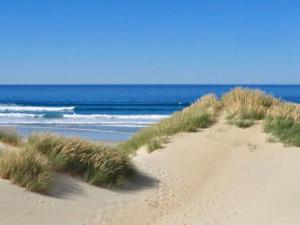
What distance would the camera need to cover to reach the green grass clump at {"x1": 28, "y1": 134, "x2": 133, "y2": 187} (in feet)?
27.6

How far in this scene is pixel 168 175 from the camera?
31.8 feet

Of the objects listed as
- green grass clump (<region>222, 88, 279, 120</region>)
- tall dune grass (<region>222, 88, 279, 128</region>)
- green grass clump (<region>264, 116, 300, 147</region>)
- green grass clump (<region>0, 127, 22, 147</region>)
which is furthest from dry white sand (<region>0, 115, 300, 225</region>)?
green grass clump (<region>0, 127, 22, 147</region>)

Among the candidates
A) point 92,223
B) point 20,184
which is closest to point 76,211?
point 92,223

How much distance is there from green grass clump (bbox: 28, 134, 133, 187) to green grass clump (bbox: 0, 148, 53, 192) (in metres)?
0.53

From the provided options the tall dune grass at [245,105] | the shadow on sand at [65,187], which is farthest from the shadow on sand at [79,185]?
the tall dune grass at [245,105]

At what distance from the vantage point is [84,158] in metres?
8.60

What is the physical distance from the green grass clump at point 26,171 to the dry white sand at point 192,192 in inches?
4.8

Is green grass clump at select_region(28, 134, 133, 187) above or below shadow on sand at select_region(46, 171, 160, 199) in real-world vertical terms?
above

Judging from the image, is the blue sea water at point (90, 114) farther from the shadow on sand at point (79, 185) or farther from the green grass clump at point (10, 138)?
the shadow on sand at point (79, 185)

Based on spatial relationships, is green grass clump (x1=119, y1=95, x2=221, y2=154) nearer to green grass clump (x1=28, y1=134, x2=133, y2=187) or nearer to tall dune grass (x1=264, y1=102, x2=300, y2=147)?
tall dune grass (x1=264, y1=102, x2=300, y2=147)

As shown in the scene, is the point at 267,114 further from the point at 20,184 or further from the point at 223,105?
the point at 20,184

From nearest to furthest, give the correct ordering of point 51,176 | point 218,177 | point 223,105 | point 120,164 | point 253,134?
1. point 51,176
2. point 120,164
3. point 218,177
4. point 253,134
5. point 223,105

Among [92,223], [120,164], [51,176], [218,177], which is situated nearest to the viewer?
[92,223]

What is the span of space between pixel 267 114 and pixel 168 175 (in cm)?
346
